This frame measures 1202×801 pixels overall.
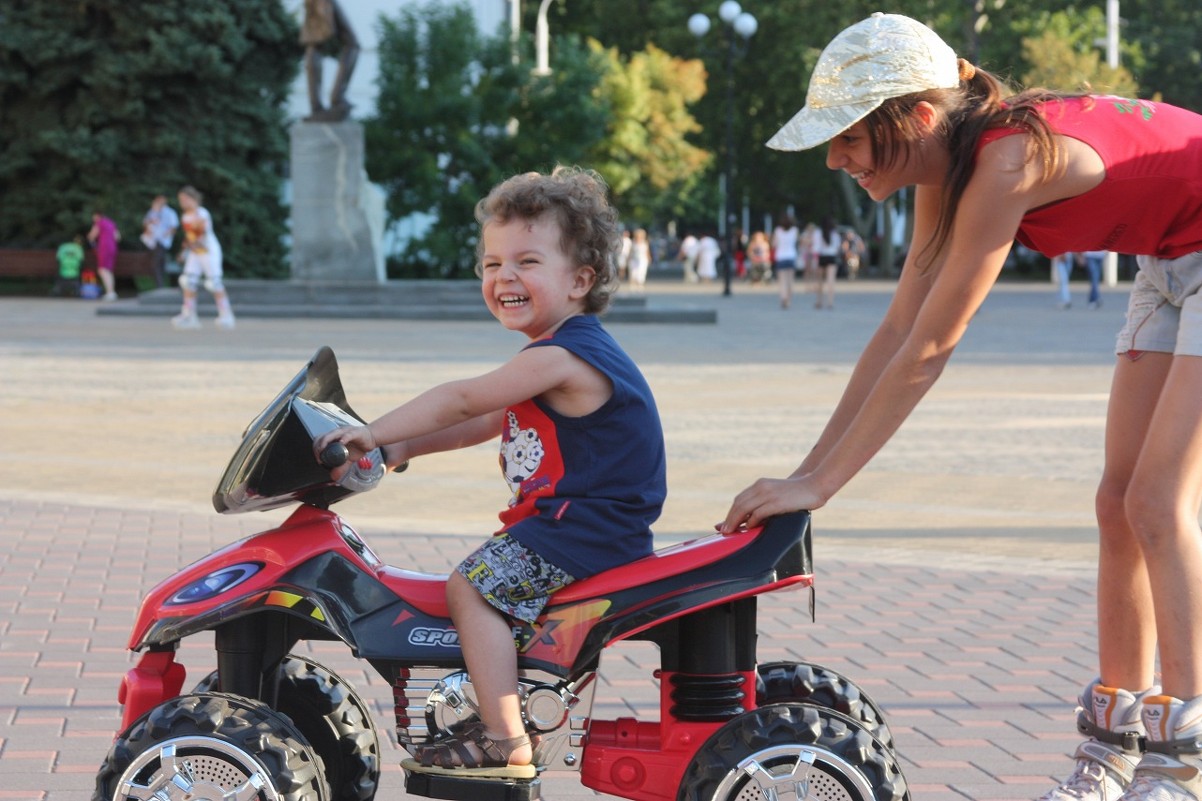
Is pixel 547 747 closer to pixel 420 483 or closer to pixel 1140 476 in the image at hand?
pixel 1140 476

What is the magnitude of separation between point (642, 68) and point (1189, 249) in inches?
1898

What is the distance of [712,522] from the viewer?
745 cm

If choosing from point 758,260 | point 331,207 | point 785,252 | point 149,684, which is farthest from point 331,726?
point 758,260

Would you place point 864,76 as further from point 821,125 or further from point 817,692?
point 817,692

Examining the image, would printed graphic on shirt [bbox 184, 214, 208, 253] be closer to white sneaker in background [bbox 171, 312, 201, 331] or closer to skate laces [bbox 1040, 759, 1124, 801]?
white sneaker in background [bbox 171, 312, 201, 331]

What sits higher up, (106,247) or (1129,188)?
(1129,188)

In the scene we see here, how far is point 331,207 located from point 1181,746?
77.6ft

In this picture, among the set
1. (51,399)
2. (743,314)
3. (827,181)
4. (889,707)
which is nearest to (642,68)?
(827,181)

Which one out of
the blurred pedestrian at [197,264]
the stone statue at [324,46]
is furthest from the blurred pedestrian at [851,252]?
the blurred pedestrian at [197,264]

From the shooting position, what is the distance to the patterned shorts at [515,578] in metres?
3.06

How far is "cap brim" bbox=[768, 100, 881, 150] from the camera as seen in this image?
3.01 m

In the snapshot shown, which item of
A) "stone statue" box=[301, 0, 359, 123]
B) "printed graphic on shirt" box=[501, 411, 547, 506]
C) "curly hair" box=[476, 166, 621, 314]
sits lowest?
"printed graphic on shirt" box=[501, 411, 547, 506]

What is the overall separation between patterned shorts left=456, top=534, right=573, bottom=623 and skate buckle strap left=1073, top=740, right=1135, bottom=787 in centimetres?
133

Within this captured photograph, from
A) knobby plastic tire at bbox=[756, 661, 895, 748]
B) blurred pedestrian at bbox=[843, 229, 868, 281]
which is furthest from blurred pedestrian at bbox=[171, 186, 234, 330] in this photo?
blurred pedestrian at bbox=[843, 229, 868, 281]
